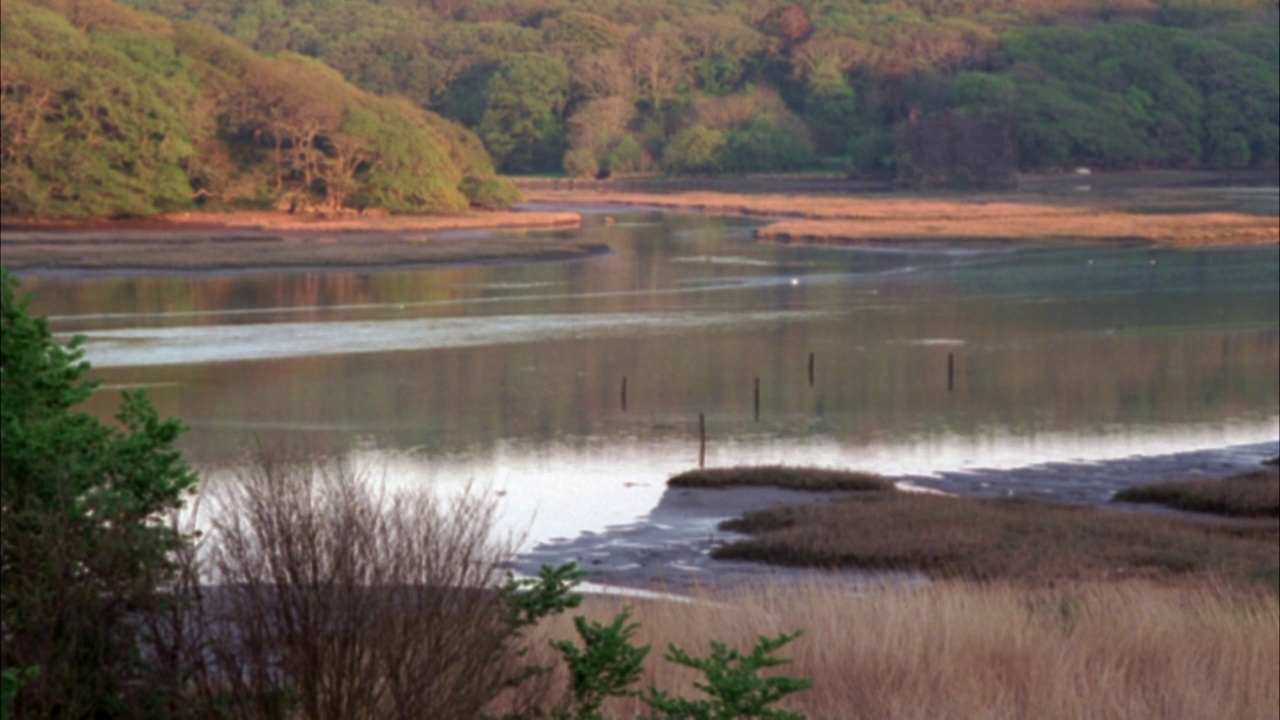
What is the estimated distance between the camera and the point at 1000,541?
17.9 meters

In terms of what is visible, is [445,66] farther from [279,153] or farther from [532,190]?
[279,153]

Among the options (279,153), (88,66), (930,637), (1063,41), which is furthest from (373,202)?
(930,637)

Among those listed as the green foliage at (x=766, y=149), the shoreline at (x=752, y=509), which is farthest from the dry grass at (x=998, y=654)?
the green foliage at (x=766, y=149)

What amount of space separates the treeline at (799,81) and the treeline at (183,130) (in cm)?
3785

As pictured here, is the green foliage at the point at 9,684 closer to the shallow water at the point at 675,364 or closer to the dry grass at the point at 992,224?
the shallow water at the point at 675,364

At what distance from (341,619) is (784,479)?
17.0 metres

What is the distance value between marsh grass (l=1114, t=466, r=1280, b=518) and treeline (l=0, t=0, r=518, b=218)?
195 feet

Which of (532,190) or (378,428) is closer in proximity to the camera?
(378,428)

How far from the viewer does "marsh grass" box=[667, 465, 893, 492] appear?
22.3 meters

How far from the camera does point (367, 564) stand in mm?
6117

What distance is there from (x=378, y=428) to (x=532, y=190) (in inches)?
3544

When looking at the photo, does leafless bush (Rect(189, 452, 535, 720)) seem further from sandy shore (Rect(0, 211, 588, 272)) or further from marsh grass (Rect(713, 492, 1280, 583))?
sandy shore (Rect(0, 211, 588, 272))

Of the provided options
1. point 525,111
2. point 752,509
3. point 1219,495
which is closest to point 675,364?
point 752,509

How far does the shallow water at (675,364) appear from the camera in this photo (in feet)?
86.2
